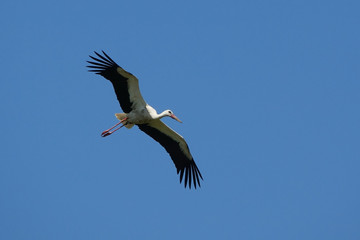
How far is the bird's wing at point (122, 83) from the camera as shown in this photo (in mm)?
14828

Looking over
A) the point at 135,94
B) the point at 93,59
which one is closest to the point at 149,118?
the point at 135,94

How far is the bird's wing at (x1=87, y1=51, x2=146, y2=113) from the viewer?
14828 millimetres

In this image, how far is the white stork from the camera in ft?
48.9

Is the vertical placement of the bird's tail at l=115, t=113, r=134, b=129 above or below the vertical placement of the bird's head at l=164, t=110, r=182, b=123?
below

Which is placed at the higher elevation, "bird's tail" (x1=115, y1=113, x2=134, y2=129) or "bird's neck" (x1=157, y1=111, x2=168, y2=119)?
"bird's neck" (x1=157, y1=111, x2=168, y2=119)

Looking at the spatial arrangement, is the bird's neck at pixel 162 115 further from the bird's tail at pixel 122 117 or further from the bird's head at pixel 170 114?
Answer: the bird's tail at pixel 122 117

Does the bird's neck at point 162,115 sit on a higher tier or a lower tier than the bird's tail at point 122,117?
higher

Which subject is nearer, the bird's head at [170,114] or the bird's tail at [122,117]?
the bird's tail at [122,117]

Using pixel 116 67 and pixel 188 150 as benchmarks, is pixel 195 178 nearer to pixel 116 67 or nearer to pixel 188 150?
pixel 188 150

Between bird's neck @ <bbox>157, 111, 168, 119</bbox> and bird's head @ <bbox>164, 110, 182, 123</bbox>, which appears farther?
bird's head @ <bbox>164, 110, 182, 123</bbox>

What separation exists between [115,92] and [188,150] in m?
2.26

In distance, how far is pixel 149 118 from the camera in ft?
51.0

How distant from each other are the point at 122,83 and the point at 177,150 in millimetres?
2234

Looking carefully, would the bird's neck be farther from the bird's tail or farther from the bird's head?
the bird's tail
